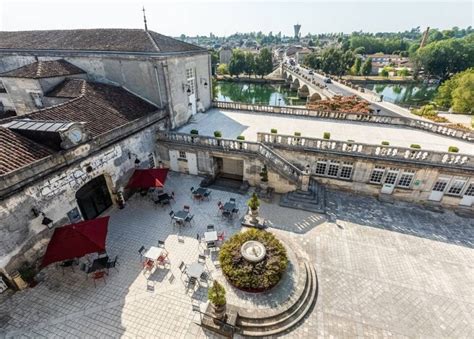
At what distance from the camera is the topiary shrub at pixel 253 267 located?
38.6ft

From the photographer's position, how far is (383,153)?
1819 cm

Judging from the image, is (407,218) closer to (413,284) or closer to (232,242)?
(413,284)

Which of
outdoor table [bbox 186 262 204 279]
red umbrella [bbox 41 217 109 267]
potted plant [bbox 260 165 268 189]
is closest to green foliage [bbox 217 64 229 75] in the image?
potted plant [bbox 260 165 268 189]

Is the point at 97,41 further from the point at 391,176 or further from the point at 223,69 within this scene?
the point at 223,69

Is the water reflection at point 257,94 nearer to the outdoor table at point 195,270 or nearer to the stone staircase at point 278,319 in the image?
the outdoor table at point 195,270

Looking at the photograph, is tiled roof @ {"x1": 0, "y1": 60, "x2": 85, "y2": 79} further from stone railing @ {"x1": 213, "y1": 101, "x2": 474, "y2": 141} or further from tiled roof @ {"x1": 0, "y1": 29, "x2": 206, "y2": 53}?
stone railing @ {"x1": 213, "y1": 101, "x2": 474, "y2": 141}

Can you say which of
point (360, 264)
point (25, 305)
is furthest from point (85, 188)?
point (360, 264)

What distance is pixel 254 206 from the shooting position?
15.8 m

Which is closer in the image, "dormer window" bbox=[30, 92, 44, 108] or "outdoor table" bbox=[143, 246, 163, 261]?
"outdoor table" bbox=[143, 246, 163, 261]

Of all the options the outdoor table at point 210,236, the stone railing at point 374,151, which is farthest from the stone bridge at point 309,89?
the outdoor table at point 210,236

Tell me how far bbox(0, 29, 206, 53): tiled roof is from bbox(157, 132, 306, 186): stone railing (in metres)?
8.24

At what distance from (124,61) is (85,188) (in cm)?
1201

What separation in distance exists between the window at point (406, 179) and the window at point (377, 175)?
54.8 inches

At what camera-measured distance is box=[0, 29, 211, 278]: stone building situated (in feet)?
41.1
